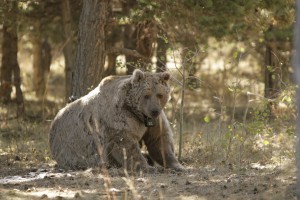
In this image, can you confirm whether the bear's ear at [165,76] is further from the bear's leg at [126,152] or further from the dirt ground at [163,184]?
the dirt ground at [163,184]

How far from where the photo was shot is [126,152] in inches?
364

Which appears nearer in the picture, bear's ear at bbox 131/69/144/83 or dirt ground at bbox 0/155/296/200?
dirt ground at bbox 0/155/296/200

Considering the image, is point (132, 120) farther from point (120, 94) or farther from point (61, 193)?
point (61, 193)

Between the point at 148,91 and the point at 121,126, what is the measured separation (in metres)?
0.67

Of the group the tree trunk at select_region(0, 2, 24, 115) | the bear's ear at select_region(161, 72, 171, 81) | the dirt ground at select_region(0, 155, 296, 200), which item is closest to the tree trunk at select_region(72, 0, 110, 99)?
the bear's ear at select_region(161, 72, 171, 81)

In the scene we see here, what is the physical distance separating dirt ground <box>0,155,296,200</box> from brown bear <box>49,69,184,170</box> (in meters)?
0.46

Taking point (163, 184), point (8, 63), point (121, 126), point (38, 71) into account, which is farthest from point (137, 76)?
point (38, 71)

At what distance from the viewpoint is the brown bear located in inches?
365

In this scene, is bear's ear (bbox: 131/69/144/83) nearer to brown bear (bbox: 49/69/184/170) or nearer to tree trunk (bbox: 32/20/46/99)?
brown bear (bbox: 49/69/184/170)

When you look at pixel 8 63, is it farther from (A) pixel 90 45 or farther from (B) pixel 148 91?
(B) pixel 148 91

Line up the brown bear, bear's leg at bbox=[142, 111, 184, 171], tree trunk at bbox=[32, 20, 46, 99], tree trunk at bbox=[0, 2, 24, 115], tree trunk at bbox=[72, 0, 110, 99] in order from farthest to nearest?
tree trunk at bbox=[32, 20, 46, 99], tree trunk at bbox=[0, 2, 24, 115], tree trunk at bbox=[72, 0, 110, 99], bear's leg at bbox=[142, 111, 184, 171], the brown bear

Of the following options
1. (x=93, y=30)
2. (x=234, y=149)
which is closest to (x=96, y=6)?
(x=93, y=30)

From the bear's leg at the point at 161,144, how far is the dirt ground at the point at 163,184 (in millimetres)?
418

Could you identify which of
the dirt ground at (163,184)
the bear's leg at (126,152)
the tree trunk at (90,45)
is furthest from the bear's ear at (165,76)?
the tree trunk at (90,45)
